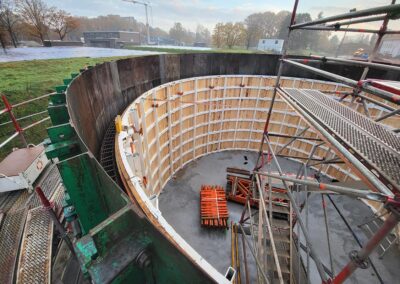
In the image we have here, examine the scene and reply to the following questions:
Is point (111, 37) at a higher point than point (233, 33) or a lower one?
lower

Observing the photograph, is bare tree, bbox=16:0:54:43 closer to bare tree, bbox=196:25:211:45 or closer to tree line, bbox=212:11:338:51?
tree line, bbox=212:11:338:51

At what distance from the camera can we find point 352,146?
252cm

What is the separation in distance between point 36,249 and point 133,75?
721 centimetres

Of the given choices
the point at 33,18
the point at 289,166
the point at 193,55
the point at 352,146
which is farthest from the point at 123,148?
the point at 33,18

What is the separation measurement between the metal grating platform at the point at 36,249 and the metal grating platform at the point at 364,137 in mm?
6136

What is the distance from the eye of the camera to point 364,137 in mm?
2764

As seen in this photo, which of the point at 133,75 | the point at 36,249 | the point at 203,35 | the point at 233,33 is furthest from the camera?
the point at 203,35

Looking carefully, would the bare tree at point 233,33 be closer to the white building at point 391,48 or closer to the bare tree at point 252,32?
the bare tree at point 252,32

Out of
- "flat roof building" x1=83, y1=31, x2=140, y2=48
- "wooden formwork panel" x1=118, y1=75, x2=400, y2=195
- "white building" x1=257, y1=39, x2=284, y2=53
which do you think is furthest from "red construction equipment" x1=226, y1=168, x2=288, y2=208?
"flat roof building" x1=83, y1=31, x2=140, y2=48

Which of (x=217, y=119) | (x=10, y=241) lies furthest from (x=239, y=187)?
(x=10, y=241)

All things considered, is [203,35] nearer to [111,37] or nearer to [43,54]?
[111,37]

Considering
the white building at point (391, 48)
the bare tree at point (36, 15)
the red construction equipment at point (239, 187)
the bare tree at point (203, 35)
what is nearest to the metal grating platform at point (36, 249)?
the red construction equipment at point (239, 187)

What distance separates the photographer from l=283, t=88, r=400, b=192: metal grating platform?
2.13 metres

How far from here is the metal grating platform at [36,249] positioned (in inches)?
163
